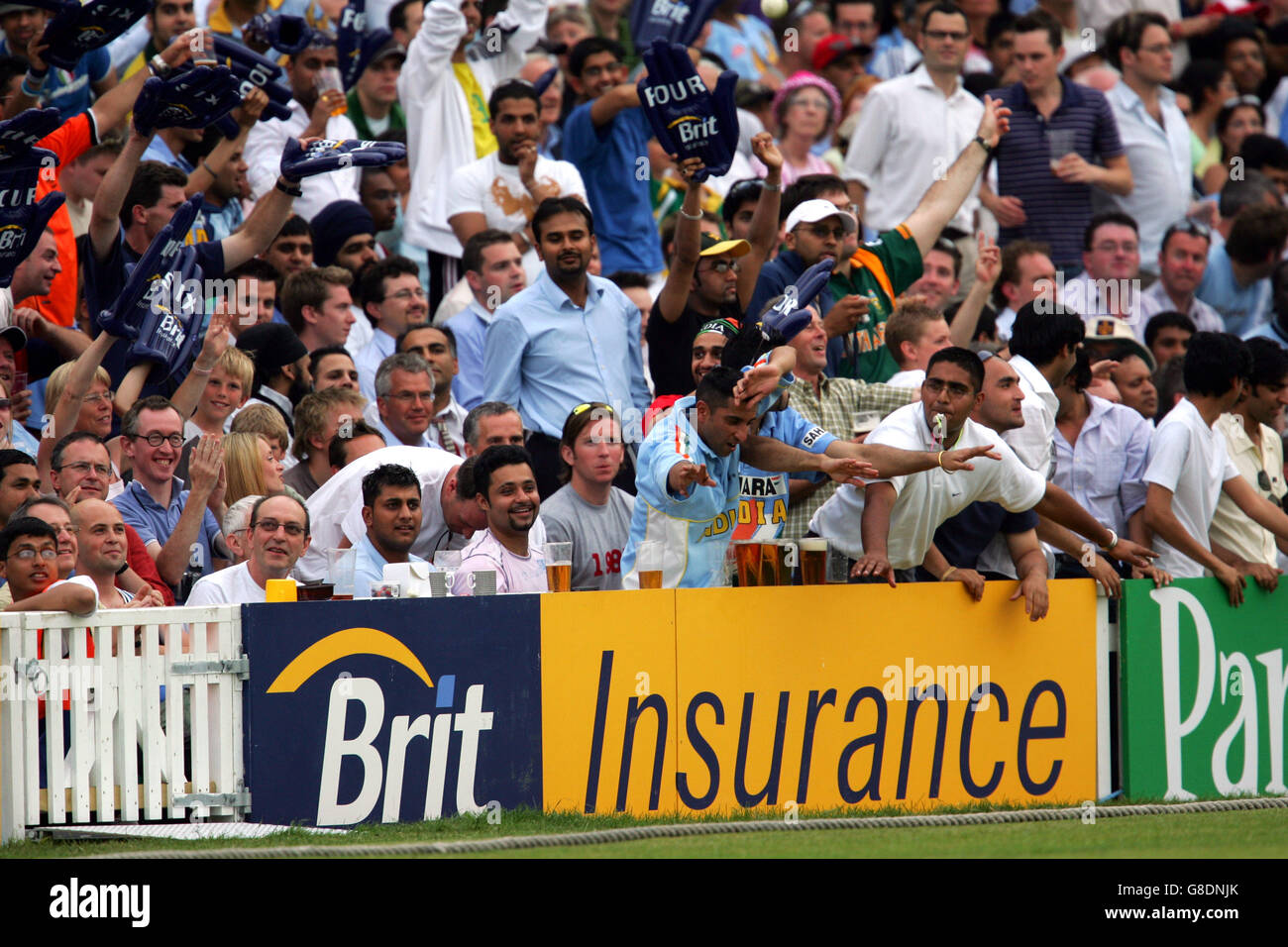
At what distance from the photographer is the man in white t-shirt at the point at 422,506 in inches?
358

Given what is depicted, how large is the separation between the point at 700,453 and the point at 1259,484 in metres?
4.03

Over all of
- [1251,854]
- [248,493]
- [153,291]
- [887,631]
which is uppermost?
[153,291]

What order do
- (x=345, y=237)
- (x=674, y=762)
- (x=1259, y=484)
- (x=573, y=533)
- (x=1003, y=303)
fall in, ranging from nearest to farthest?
(x=674, y=762) → (x=573, y=533) → (x=1259, y=484) → (x=345, y=237) → (x=1003, y=303)

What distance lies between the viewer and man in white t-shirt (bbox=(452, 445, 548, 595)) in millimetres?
8375

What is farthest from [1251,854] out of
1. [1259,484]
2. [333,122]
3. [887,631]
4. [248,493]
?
[333,122]

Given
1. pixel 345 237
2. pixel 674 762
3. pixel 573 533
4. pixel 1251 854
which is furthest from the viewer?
pixel 345 237

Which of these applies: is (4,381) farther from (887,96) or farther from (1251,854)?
(887,96)

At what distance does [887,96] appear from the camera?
14.3 meters

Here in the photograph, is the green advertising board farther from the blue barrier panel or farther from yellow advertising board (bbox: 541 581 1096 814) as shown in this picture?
the blue barrier panel

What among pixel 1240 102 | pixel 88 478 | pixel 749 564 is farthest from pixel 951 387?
pixel 1240 102

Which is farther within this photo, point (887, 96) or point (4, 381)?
point (887, 96)

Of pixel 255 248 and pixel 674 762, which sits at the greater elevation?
pixel 255 248

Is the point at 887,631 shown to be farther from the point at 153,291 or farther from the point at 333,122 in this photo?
the point at 333,122

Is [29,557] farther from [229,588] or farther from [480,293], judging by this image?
[480,293]
